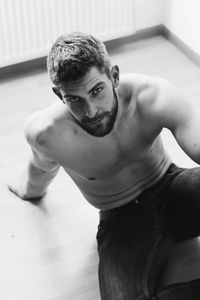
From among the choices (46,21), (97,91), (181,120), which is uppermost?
(97,91)

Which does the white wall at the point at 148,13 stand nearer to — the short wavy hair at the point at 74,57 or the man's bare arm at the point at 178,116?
the man's bare arm at the point at 178,116

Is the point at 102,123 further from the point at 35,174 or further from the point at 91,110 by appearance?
the point at 35,174

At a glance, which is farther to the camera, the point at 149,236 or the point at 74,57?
the point at 149,236

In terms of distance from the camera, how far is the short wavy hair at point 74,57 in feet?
4.25

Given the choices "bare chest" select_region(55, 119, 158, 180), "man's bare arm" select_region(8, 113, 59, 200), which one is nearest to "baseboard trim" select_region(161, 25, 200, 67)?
"man's bare arm" select_region(8, 113, 59, 200)

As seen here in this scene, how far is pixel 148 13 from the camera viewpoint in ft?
8.86

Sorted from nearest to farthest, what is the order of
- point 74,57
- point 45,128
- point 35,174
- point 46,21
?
point 74,57 → point 45,128 → point 35,174 → point 46,21

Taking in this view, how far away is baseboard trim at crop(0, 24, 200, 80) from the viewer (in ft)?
8.43

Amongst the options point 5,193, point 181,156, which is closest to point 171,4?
point 181,156

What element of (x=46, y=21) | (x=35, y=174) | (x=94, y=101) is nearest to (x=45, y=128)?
(x=94, y=101)

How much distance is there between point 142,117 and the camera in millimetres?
1487

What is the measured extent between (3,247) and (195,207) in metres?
0.58

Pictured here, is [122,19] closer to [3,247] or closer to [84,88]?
[3,247]

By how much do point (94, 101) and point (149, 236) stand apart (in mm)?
402
